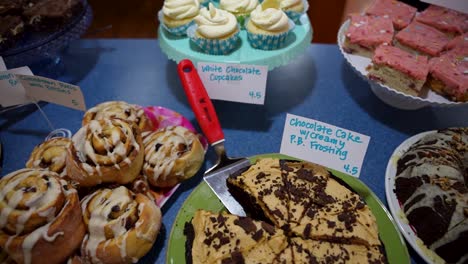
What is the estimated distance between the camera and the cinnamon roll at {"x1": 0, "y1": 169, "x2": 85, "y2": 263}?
1035mm

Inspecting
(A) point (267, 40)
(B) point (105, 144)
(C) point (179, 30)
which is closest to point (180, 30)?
(C) point (179, 30)

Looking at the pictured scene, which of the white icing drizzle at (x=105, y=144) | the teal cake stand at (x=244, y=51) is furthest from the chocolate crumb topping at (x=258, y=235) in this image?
the teal cake stand at (x=244, y=51)

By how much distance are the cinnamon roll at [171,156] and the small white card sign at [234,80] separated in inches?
9.8

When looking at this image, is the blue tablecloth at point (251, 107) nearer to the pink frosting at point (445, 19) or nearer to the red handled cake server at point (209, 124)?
the red handled cake server at point (209, 124)

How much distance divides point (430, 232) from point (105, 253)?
1.06 meters

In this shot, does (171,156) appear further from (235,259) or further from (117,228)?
(235,259)

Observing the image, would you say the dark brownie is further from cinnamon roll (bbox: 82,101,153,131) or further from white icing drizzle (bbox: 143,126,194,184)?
white icing drizzle (bbox: 143,126,194,184)

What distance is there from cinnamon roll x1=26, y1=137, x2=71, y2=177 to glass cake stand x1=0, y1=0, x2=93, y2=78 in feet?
1.82

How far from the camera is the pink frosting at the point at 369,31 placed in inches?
70.3

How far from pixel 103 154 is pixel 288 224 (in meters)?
0.69

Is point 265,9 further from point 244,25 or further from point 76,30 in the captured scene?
point 76,30

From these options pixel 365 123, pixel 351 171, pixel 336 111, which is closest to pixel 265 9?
pixel 336 111

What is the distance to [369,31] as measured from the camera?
1.83 meters

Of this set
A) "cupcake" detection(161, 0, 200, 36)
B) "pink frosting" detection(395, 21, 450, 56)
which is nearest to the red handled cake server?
"cupcake" detection(161, 0, 200, 36)
